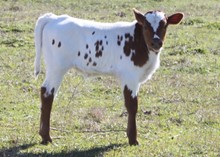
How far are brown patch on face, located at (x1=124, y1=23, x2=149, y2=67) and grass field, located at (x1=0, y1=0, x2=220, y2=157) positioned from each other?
1269 mm

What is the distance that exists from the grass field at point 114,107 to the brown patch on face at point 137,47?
127 centimetres

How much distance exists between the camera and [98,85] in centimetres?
1400

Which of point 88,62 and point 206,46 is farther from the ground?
point 88,62

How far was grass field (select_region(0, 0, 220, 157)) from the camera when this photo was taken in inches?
384

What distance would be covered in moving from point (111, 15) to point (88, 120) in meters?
14.1

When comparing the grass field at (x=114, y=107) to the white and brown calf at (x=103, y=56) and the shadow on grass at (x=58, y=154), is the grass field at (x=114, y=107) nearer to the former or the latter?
the shadow on grass at (x=58, y=154)

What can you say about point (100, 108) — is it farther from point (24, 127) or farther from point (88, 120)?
point (24, 127)

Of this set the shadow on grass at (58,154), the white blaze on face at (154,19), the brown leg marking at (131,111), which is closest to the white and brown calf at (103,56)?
the brown leg marking at (131,111)

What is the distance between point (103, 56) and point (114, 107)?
269 cm

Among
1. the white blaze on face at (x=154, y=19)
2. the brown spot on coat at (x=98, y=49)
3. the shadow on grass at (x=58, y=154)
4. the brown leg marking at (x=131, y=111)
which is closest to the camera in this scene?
the shadow on grass at (x=58, y=154)

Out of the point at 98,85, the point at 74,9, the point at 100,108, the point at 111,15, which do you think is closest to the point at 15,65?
the point at 98,85

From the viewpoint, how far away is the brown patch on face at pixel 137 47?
975cm

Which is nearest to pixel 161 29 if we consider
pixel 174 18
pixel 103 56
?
pixel 174 18

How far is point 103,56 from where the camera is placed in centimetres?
983
